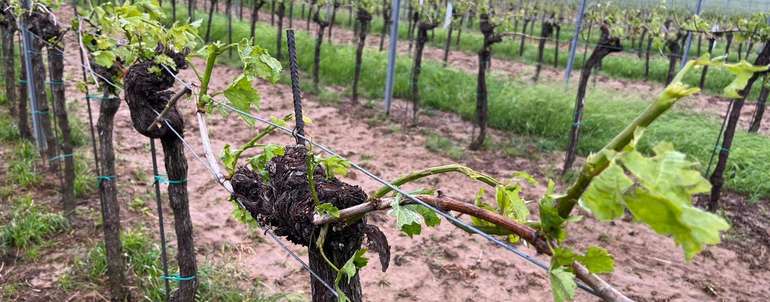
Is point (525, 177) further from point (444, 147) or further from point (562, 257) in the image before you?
point (444, 147)

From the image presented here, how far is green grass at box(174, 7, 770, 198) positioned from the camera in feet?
20.8

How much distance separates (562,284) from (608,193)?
0.20 metres

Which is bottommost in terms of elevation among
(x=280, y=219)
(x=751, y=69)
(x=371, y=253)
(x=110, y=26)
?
(x=371, y=253)

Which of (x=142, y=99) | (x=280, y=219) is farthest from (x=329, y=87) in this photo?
(x=280, y=219)

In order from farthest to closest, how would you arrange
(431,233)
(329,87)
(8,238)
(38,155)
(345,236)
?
1. (329,87)
2. (38,155)
3. (431,233)
4. (8,238)
5. (345,236)

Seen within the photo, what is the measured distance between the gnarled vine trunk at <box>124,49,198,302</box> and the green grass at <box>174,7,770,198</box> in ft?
17.9

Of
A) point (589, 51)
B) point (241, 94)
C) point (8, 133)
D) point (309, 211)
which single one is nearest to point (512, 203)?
point (309, 211)

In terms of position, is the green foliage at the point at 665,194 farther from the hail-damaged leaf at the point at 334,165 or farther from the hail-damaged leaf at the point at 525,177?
the hail-damaged leaf at the point at 334,165

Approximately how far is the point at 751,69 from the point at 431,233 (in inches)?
145

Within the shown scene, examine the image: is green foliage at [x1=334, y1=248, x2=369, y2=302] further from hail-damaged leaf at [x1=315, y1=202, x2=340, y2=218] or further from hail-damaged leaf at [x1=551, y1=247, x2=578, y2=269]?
hail-damaged leaf at [x1=551, y1=247, x2=578, y2=269]

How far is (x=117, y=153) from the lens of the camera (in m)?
5.32

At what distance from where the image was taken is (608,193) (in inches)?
29.7

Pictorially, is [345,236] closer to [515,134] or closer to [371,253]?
[371,253]

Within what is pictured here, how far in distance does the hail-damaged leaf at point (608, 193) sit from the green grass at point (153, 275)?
267 centimetres
